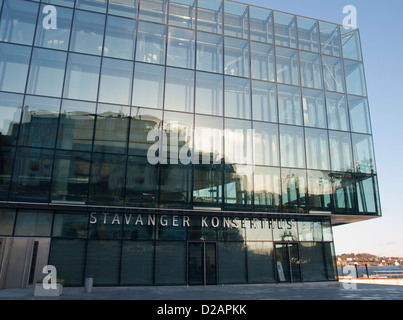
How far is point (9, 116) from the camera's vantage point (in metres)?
20.2

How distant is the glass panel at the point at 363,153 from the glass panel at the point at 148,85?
1681 centimetres

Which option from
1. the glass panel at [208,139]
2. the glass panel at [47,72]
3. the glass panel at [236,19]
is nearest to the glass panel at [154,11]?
the glass panel at [236,19]

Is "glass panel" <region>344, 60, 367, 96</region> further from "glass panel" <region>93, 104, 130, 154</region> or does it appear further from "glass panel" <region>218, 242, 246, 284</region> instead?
"glass panel" <region>93, 104, 130, 154</region>

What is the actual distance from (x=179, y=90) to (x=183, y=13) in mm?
6944

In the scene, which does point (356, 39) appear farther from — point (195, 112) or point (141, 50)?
point (141, 50)

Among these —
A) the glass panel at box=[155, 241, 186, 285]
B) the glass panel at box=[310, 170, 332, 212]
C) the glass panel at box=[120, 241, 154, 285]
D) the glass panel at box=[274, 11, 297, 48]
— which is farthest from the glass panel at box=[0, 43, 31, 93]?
the glass panel at box=[310, 170, 332, 212]

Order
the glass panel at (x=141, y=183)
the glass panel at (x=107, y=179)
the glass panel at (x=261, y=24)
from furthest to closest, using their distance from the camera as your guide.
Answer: the glass panel at (x=261, y=24)
the glass panel at (x=141, y=183)
the glass panel at (x=107, y=179)

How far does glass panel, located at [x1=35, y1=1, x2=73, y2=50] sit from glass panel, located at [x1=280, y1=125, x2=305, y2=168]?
58.3ft

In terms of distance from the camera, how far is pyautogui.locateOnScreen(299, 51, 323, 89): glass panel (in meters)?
27.7

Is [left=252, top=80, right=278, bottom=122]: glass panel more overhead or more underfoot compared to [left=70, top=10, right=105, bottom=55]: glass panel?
more underfoot

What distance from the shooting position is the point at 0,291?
17.5 metres

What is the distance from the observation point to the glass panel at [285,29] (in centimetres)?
2812

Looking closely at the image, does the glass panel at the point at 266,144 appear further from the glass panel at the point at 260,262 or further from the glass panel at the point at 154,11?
the glass panel at the point at 154,11

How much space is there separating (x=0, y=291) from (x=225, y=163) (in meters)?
16.0
